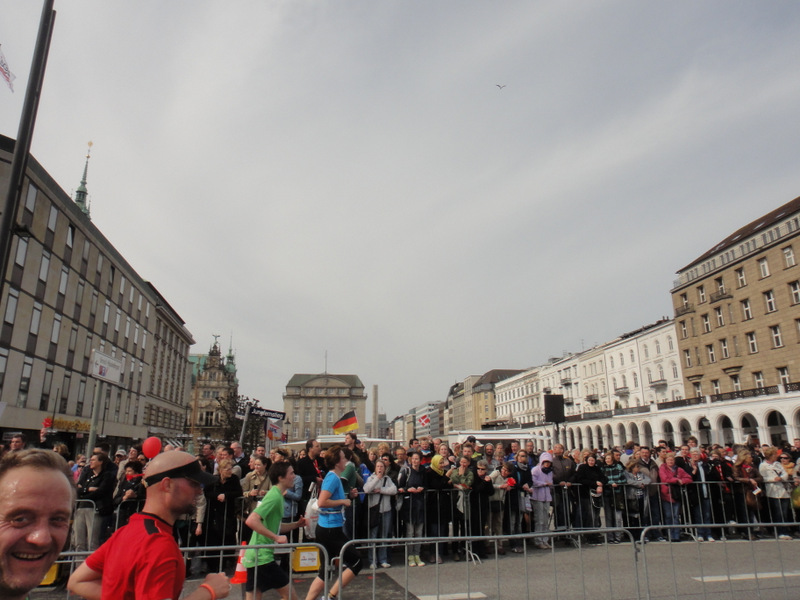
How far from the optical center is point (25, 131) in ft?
18.9

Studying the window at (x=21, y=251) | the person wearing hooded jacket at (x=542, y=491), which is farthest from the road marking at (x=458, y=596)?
the window at (x=21, y=251)

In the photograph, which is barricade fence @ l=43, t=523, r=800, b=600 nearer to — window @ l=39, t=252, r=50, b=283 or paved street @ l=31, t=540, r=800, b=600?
paved street @ l=31, t=540, r=800, b=600

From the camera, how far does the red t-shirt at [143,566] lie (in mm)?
2572

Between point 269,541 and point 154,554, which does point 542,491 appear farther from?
point 154,554

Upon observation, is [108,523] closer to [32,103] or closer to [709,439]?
[32,103]

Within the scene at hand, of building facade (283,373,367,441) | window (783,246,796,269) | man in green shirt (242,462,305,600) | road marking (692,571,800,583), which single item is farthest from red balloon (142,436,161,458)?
building facade (283,373,367,441)

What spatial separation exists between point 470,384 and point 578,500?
419 ft

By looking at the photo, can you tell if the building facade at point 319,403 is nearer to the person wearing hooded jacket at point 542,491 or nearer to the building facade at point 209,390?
the building facade at point 209,390

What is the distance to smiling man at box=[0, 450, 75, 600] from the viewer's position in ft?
5.04

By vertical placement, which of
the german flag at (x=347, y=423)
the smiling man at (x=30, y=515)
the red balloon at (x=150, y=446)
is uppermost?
the german flag at (x=347, y=423)

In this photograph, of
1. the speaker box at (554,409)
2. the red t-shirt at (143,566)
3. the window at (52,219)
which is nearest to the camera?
the red t-shirt at (143,566)

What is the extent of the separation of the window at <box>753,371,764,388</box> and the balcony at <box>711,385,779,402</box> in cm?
215

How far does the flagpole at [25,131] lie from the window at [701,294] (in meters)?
56.8

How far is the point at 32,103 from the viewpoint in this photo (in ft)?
19.5
